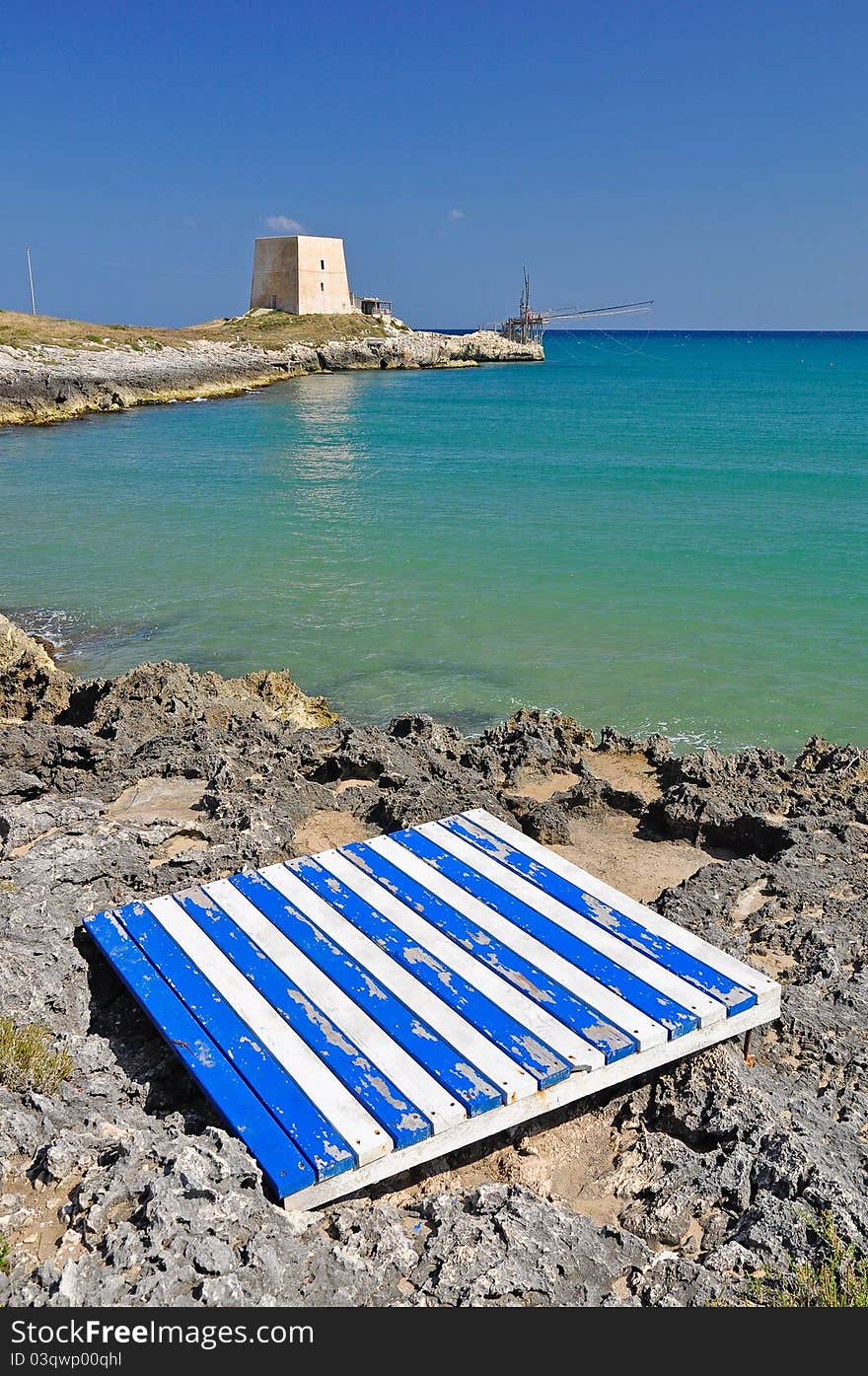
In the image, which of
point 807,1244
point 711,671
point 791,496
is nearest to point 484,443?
point 791,496

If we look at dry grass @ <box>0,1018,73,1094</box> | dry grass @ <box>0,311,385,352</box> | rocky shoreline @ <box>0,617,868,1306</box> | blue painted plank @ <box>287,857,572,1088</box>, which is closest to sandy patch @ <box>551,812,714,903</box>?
rocky shoreline @ <box>0,617,868,1306</box>

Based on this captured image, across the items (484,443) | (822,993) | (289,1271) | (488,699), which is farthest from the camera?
(484,443)

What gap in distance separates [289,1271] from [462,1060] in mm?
1117

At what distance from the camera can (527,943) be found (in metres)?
5.04

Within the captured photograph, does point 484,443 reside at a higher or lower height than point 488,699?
higher

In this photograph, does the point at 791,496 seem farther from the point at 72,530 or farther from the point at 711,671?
the point at 72,530

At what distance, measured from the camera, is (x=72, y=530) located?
20.7m

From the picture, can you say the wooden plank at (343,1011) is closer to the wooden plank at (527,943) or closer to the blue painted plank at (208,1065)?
the blue painted plank at (208,1065)

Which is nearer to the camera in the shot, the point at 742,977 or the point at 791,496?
the point at 742,977

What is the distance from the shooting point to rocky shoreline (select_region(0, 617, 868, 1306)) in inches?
133

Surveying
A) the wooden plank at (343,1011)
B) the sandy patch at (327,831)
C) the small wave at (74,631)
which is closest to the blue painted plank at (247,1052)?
the wooden plank at (343,1011)

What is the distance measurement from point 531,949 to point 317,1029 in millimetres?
1168

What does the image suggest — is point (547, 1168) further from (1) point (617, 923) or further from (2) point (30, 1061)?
(2) point (30, 1061)

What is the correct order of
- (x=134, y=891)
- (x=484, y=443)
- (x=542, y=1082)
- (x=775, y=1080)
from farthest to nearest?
(x=484, y=443) < (x=134, y=891) < (x=775, y=1080) < (x=542, y=1082)
